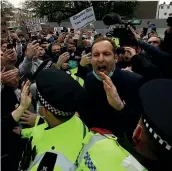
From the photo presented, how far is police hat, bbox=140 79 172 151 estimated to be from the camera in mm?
1149

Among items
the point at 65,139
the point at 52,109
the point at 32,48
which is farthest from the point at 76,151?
the point at 32,48

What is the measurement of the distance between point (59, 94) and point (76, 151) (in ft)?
1.17

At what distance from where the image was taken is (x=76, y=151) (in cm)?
164

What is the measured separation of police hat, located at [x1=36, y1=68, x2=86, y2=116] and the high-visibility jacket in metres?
0.09

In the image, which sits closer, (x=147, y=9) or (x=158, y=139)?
(x=158, y=139)

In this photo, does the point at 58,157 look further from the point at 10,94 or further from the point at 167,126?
the point at 10,94

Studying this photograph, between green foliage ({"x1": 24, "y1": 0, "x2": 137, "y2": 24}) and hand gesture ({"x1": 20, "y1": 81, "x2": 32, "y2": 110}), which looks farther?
green foliage ({"x1": 24, "y1": 0, "x2": 137, "y2": 24})

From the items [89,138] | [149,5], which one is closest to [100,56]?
[89,138]

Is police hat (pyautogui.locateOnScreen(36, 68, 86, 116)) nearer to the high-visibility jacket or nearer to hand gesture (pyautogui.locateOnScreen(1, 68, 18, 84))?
the high-visibility jacket

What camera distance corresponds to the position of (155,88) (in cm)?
128

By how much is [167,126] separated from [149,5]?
53464 millimetres

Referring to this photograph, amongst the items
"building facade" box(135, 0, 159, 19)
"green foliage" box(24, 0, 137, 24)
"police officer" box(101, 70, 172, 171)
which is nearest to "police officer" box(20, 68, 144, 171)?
"police officer" box(101, 70, 172, 171)

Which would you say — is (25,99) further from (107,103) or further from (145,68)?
(145,68)

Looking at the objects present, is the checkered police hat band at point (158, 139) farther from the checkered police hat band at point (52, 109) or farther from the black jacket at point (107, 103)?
the black jacket at point (107, 103)
